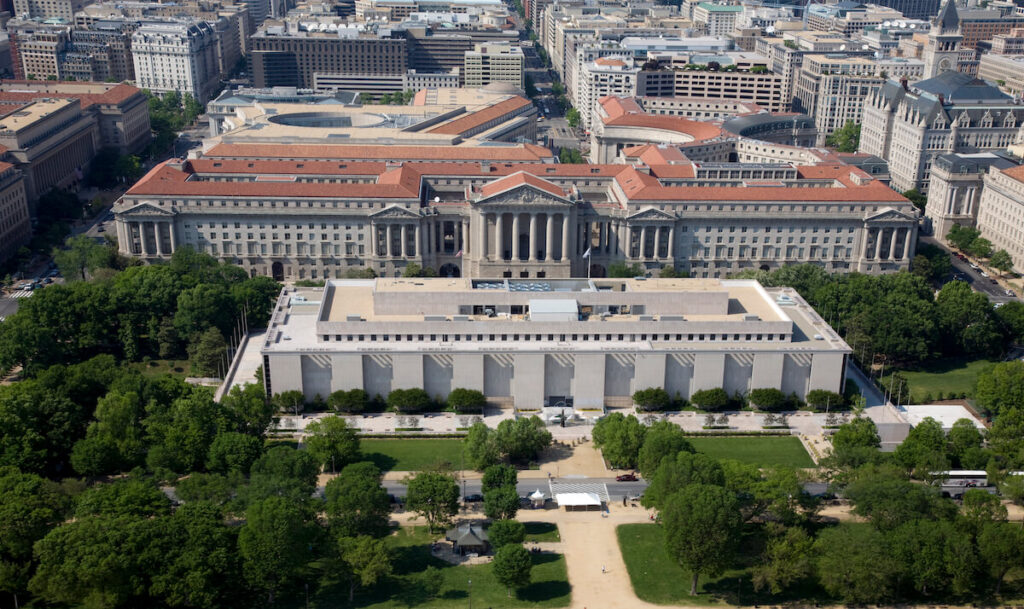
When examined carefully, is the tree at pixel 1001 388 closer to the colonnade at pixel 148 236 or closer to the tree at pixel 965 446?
the tree at pixel 965 446

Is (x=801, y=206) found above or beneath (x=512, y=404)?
above

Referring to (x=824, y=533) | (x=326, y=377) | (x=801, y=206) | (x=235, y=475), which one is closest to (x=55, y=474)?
(x=235, y=475)

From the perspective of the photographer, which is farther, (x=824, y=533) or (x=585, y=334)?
(x=585, y=334)

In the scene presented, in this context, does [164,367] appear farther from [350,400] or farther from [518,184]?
[518,184]

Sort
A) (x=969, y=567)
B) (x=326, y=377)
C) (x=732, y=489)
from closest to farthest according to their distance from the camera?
(x=969, y=567) < (x=732, y=489) < (x=326, y=377)

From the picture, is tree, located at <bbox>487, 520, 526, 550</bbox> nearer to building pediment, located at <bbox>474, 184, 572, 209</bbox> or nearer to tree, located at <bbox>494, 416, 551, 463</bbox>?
tree, located at <bbox>494, 416, 551, 463</bbox>

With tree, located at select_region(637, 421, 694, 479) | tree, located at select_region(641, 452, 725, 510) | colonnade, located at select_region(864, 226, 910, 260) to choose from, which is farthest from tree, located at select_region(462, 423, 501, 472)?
colonnade, located at select_region(864, 226, 910, 260)

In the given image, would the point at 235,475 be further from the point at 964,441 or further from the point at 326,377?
the point at 964,441

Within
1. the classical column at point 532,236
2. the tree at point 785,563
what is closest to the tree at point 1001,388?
the tree at point 785,563
